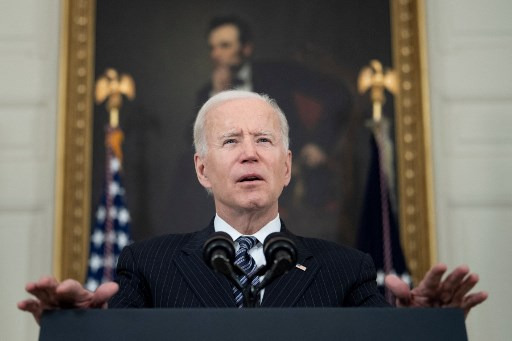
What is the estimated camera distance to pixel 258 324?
176 centimetres

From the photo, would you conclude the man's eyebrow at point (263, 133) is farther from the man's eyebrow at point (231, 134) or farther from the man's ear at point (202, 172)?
the man's ear at point (202, 172)

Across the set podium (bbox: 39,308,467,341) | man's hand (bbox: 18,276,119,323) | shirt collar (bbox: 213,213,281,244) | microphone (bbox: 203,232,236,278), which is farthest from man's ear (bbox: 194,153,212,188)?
podium (bbox: 39,308,467,341)

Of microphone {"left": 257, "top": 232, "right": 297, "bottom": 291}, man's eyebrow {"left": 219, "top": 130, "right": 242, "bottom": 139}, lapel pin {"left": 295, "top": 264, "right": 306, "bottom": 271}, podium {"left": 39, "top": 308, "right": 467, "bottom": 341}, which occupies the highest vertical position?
man's eyebrow {"left": 219, "top": 130, "right": 242, "bottom": 139}

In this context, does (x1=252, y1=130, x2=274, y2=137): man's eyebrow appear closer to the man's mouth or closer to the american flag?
the man's mouth

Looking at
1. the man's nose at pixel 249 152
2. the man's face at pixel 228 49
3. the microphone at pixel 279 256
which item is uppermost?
the man's face at pixel 228 49

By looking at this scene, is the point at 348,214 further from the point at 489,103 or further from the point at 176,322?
the point at 176,322

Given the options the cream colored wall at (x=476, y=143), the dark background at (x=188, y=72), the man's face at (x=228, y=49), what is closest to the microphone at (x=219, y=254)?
the dark background at (x=188, y=72)

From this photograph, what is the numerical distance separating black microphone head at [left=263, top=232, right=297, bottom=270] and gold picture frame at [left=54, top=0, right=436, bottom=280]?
3.45 m

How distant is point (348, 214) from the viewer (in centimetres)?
536

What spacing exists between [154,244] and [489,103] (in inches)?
133

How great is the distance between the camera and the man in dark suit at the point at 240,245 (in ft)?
8.54

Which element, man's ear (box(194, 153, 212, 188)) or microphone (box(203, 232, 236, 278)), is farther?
man's ear (box(194, 153, 212, 188))

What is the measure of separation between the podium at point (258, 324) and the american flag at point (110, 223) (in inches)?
134

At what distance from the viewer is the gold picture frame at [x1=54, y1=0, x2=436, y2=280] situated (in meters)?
5.24
